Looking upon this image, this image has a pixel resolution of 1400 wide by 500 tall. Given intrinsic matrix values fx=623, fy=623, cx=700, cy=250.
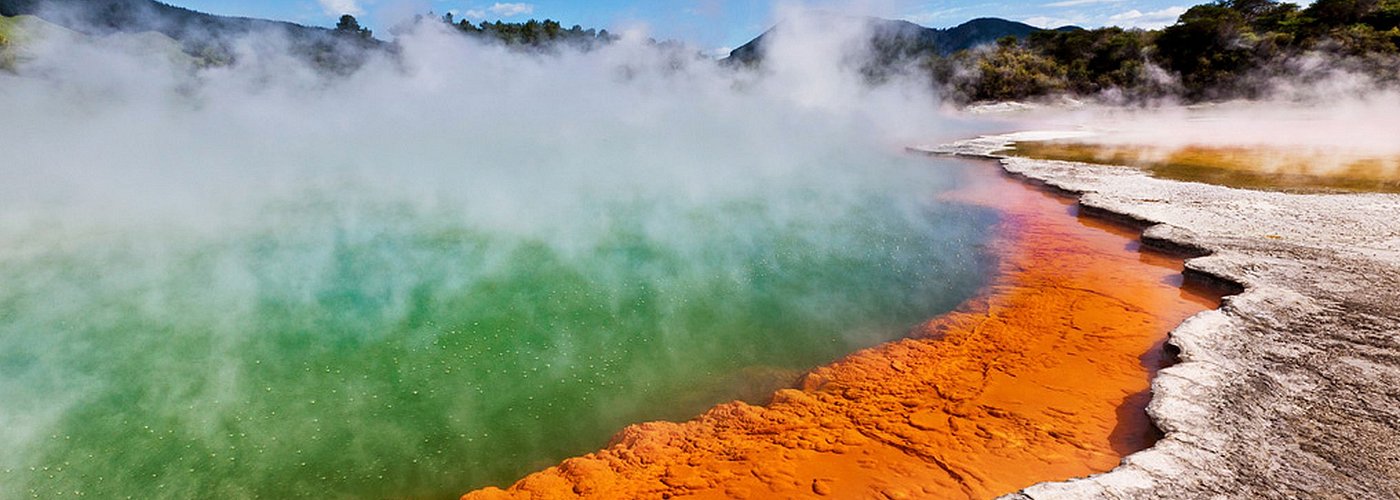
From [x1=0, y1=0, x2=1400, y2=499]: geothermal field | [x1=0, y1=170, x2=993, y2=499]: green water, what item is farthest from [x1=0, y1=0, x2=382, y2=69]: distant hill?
[x1=0, y1=170, x2=993, y2=499]: green water

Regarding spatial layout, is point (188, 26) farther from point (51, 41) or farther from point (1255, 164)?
point (1255, 164)

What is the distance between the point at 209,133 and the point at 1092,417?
715 inches

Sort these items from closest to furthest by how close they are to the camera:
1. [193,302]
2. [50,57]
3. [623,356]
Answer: [623,356]
[193,302]
[50,57]

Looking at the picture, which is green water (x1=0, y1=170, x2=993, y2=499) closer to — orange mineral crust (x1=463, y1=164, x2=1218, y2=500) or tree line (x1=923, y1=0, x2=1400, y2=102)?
orange mineral crust (x1=463, y1=164, x2=1218, y2=500)

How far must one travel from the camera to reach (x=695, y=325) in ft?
16.4

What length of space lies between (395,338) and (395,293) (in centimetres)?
94

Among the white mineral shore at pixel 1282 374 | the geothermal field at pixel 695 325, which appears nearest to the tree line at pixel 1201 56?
the geothermal field at pixel 695 325

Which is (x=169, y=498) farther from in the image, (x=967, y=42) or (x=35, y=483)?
(x=967, y=42)

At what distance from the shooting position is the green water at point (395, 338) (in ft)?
11.0

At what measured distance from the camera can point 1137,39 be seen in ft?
89.7

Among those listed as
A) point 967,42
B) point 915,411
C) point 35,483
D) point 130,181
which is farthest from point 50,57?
point 967,42

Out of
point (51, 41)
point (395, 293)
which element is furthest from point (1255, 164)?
point (51, 41)

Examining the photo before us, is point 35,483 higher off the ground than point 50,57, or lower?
lower

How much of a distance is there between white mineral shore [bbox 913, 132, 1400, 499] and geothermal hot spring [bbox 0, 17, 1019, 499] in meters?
1.90
